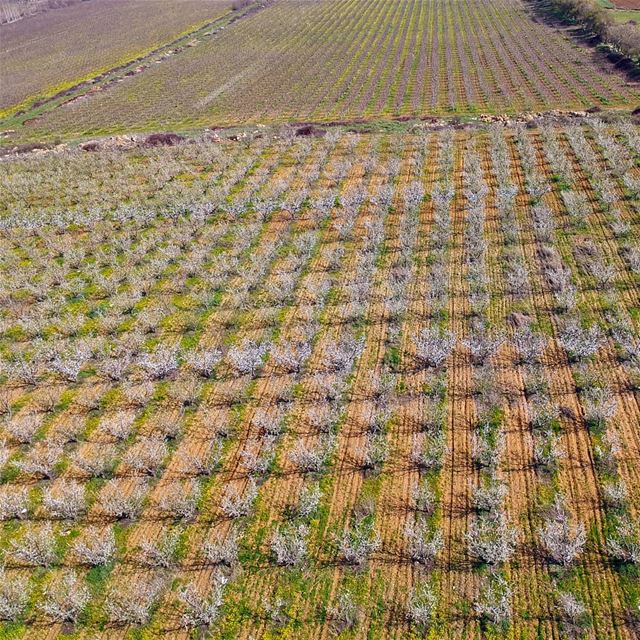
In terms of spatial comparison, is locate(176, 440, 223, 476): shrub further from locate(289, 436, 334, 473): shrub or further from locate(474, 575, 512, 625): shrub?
locate(474, 575, 512, 625): shrub

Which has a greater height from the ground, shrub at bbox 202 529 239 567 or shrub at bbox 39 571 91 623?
shrub at bbox 39 571 91 623

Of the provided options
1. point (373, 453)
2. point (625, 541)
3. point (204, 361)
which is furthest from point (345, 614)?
point (204, 361)

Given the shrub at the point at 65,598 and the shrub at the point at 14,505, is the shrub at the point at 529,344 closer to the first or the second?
the shrub at the point at 65,598

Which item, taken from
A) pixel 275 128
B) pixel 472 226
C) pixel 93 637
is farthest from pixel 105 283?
pixel 275 128

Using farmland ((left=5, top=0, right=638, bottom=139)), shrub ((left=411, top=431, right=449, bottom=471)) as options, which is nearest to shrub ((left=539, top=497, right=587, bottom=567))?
shrub ((left=411, top=431, right=449, bottom=471))

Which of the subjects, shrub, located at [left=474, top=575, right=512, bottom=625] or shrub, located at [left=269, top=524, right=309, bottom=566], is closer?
shrub, located at [left=474, top=575, right=512, bottom=625]

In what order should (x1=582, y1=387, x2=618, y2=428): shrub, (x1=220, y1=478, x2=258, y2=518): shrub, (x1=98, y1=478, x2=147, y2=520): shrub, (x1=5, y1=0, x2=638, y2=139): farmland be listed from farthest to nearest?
(x1=5, y1=0, x2=638, y2=139): farmland → (x1=582, y1=387, x2=618, y2=428): shrub → (x1=98, y1=478, x2=147, y2=520): shrub → (x1=220, y1=478, x2=258, y2=518): shrub
